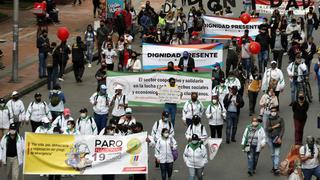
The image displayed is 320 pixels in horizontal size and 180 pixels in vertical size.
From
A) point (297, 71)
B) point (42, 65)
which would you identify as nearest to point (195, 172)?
point (297, 71)

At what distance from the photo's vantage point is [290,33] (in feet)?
106

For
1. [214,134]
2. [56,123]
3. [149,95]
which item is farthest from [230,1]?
[56,123]

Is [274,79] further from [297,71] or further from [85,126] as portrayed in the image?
[85,126]

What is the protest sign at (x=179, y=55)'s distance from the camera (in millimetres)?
27969

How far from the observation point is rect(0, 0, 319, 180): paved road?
19797 millimetres

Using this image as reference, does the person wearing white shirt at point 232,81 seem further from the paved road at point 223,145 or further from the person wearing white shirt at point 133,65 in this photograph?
the person wearing white shirt at point 133,65

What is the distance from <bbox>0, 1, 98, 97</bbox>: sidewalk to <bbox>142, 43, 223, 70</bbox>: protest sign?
4041 millimetres

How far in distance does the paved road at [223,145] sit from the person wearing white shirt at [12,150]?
1.29m

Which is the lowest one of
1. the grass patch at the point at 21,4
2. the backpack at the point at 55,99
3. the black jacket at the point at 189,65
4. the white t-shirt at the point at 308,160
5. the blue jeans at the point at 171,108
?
the blue jeans at the point at 171,108

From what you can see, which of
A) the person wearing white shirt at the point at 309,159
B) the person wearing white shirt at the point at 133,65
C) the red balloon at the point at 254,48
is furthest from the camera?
the red balloon at the point at 254,48

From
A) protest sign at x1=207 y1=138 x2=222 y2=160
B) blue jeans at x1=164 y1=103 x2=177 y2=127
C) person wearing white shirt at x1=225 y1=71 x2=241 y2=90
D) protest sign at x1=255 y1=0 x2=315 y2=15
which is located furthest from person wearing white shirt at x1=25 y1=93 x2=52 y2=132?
protest sign at x1=255 y1=0 x2=315 y2=15

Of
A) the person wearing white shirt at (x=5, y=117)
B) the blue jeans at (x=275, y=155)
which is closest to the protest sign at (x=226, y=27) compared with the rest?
the blue jeans at (x=275, y=155)

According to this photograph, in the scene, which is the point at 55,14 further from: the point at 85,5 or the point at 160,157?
the point at 160,157

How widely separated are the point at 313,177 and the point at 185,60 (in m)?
7.93
